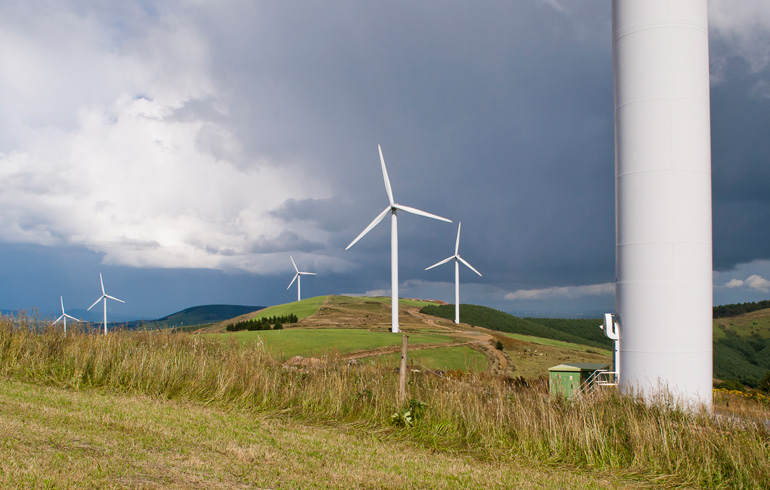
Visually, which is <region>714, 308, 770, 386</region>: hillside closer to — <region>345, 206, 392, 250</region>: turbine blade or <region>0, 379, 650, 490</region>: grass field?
<region>345, 206, 392, 250</region>: turbine blade

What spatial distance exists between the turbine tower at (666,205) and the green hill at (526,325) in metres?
70.6

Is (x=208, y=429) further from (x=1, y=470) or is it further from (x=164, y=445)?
(x=1, y=470)

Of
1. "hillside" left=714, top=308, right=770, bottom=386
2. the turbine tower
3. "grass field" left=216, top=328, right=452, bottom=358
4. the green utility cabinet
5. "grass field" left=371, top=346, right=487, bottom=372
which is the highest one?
the turbine tower

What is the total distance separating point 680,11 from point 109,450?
53.2ft

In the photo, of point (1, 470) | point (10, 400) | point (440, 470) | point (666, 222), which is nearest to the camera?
point (1, 470)

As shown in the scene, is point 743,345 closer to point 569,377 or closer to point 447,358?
point 447,358

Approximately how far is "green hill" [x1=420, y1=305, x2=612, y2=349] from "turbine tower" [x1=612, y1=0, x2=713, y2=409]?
70556 mm

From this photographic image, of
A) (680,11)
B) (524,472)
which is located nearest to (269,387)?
(524,472)

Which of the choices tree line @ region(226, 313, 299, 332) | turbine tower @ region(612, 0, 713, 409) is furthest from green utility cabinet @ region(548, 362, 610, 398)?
tree line @ region(226, 313, 299, 332)

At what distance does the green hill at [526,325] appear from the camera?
294ft

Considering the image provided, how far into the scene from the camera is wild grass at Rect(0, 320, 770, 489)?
28.4 ft

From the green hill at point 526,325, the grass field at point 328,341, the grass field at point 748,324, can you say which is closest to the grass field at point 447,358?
the grass field at point 328,341

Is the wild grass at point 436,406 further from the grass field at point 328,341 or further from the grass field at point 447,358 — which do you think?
the grass field at point 328,341

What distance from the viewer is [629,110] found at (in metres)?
14.4
